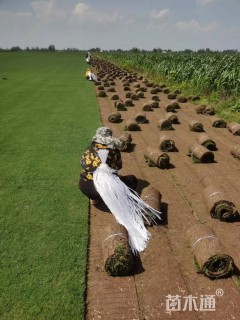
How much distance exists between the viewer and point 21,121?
17219 millimetres

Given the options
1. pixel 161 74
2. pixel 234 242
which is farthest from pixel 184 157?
pixel 161 74

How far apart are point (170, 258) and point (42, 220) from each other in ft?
9.77

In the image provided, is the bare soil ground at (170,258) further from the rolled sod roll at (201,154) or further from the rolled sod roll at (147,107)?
the rolled sod roll at (147,107)

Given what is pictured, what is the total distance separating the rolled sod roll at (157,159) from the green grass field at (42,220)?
7.69 ft

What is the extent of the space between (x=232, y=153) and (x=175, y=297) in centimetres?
777

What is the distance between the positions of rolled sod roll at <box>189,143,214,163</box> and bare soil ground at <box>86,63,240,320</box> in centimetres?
21

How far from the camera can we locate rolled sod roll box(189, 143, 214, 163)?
38.5 feet

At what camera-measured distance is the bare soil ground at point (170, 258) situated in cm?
560

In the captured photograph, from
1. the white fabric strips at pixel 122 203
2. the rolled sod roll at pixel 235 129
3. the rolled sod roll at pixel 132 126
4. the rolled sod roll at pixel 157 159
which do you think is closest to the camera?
the white fabric strips at pixel 122 203

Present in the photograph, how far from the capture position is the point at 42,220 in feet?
26.0

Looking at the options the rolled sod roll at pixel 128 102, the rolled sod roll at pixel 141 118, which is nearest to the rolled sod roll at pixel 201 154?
the rolled sod roll at pixel 141 118

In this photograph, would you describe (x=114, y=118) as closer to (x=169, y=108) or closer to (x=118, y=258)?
(x=169, y=108)

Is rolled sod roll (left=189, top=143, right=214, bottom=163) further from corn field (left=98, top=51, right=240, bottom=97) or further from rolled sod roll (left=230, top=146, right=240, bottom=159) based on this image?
corn field (left=98, top=51, right=240, bottom=97)

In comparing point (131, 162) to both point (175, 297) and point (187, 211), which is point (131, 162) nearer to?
point (187, 211)
